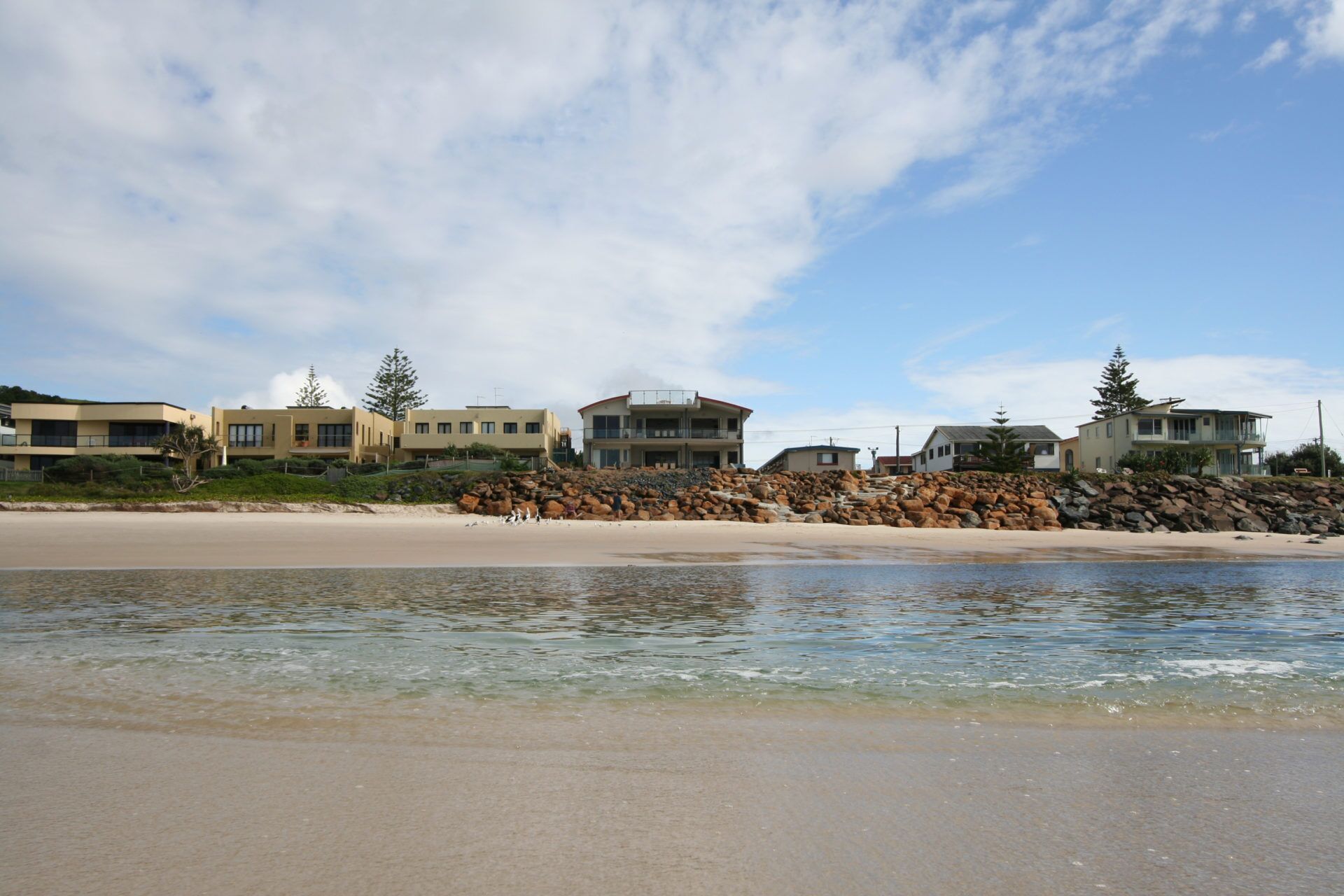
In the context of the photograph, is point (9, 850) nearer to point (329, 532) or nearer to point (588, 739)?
point (588, 739)

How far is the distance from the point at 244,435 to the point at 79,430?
1175 centimetres

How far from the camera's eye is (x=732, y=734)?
17.2ft

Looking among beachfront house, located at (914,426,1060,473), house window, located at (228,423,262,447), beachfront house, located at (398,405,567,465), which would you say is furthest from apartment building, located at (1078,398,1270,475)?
house window, located at (228,423,262,447)

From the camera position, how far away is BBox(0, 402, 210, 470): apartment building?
193 ft

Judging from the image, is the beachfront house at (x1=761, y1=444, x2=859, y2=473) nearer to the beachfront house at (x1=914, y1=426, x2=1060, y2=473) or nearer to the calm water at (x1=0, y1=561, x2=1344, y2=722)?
the beachfront house at (x1=914, y1=426, x2=1060, y2=473)

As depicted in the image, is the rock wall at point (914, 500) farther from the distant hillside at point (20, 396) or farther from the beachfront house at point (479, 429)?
the distant hillside at point (20, 396)

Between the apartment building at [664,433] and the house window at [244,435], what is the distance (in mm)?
24926

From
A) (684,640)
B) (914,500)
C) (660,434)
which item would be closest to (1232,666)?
(684,640)

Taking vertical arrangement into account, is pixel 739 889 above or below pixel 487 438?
below

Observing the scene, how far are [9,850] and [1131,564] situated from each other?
2052cm

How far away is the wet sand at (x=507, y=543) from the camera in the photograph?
18.3 m

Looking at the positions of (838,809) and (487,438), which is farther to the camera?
(487,438)

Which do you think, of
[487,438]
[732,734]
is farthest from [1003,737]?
[487,438]

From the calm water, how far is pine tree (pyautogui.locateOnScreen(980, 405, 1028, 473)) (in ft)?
115
